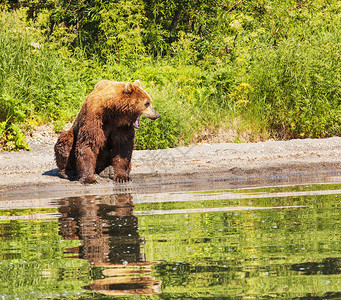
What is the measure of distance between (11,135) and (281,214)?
289 inches

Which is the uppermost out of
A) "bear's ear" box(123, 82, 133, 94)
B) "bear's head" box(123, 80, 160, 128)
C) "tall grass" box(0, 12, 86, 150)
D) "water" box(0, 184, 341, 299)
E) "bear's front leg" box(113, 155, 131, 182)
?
"tall grass" box(0, 12, 86, 150)

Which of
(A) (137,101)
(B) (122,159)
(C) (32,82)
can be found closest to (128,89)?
(A) (137,101)

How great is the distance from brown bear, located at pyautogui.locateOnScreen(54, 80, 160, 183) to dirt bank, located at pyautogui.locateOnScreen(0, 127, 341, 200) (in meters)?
0.28

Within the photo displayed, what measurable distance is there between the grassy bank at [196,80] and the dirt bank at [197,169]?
849 millimetres

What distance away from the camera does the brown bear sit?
9.20 metres

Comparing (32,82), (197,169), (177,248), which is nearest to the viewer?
(177,248)

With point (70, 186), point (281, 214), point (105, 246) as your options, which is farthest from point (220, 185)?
point (105, 246)

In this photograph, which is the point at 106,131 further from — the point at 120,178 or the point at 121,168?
the point at 120,178

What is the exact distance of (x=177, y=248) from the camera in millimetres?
4867

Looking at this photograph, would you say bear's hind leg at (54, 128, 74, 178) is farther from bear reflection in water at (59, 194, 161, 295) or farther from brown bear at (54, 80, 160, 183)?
bear reflection in water at (59, 194, 161, 295)

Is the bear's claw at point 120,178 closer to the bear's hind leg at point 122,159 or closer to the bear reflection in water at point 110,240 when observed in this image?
the bear's hind leg at point 122,159

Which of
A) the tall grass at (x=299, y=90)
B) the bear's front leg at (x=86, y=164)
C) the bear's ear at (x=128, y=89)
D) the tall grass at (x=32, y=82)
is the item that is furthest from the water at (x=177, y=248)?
the tall grass at (x=32, y=82)

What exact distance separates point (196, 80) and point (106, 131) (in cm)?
524

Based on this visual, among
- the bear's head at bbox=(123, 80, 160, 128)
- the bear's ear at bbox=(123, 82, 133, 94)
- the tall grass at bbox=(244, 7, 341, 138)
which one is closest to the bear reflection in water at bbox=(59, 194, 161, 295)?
the bear's head at bbox=(123, 80, 160, 128)
